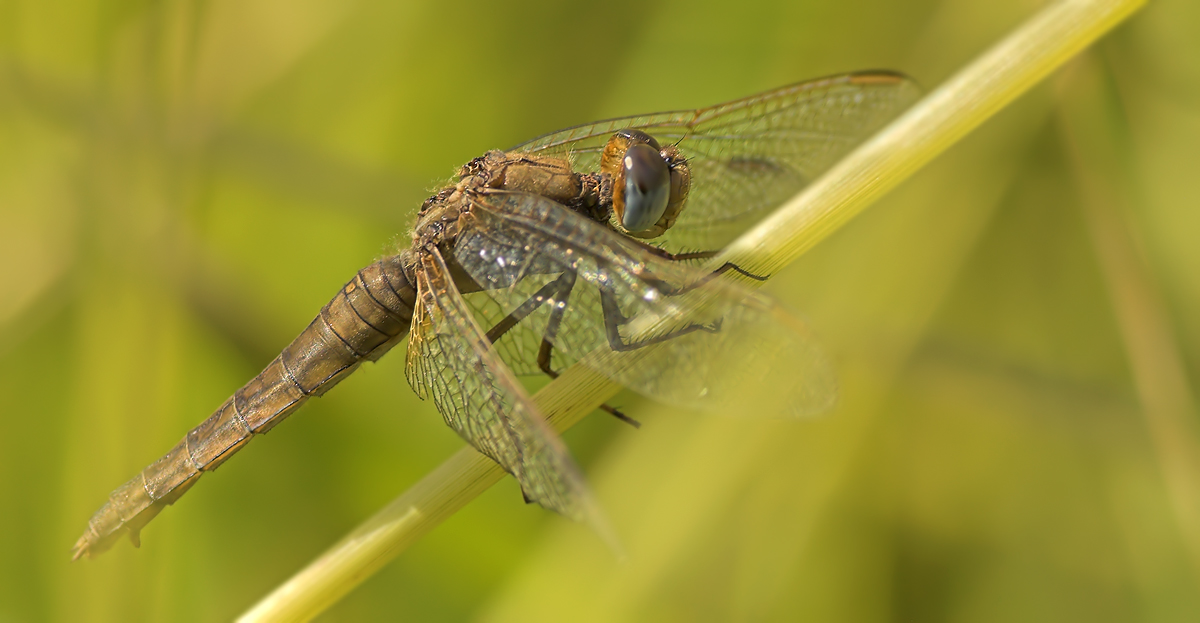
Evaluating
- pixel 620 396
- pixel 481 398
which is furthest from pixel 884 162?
pixel 620 396

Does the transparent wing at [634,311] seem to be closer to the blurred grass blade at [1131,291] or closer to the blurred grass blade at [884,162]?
the blurred grass blade at [884,162]

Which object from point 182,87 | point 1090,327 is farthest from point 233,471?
point 1090,327

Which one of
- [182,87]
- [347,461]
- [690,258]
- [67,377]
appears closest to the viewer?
[690,258]

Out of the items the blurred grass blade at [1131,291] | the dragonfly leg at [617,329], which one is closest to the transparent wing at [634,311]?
the dragonfly leg at [617,329]

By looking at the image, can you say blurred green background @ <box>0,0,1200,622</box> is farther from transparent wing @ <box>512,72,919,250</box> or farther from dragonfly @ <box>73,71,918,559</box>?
transparent wing @ <box>512,72,919,250</box>

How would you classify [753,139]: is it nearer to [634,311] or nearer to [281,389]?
[634,311]

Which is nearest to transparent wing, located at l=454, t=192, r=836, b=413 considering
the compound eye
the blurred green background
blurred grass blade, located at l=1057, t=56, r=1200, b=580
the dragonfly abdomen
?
the compound eye

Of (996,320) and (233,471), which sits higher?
(233,471)

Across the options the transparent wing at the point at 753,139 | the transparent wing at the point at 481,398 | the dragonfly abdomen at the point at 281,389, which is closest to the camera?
the transparent wing at the point at 481,398

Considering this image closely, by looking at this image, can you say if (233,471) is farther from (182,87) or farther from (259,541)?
(182,87)
